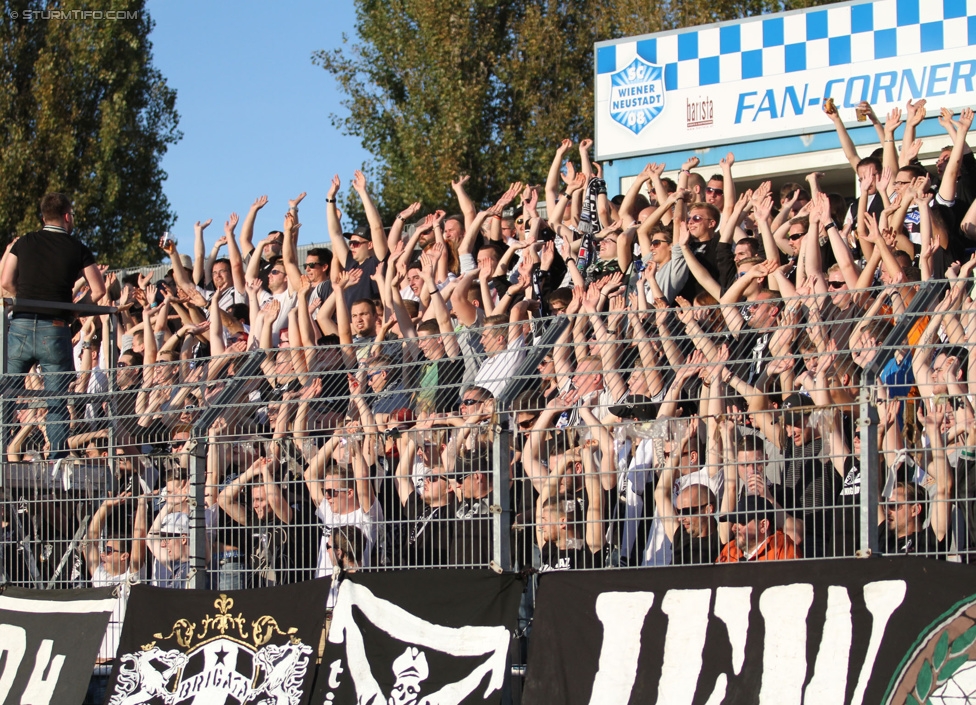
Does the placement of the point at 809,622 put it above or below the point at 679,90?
below

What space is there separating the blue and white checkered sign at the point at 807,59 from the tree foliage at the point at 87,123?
17.3 meters

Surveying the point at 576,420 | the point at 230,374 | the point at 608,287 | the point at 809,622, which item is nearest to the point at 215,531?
the point at 230,374

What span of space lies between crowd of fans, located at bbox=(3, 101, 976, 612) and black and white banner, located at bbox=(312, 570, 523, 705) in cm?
19

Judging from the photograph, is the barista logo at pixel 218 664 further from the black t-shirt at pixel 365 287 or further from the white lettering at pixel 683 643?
the black t-shirt at pixel 365 287

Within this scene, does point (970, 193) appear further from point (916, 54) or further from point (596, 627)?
point (596, 627)

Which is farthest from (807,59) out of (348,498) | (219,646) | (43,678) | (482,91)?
(482,91)

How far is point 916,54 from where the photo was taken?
37.7 feet

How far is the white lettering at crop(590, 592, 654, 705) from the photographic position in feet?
19.7

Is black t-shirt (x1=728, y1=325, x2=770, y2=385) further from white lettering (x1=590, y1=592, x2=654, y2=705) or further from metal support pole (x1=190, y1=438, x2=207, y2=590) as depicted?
metal support pole (x1=190, y1=438, x2=207, y2=590)

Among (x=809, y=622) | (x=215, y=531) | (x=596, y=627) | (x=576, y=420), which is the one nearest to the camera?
(x=809, y=622)

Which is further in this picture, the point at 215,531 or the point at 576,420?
the point at 215,531

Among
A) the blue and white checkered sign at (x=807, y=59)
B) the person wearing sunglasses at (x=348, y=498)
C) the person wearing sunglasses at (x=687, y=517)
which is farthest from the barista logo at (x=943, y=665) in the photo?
the blue and white checkered sign at (x=807, y=59)

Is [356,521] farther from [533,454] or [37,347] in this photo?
[37,347]

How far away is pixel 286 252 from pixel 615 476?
5926 mm
